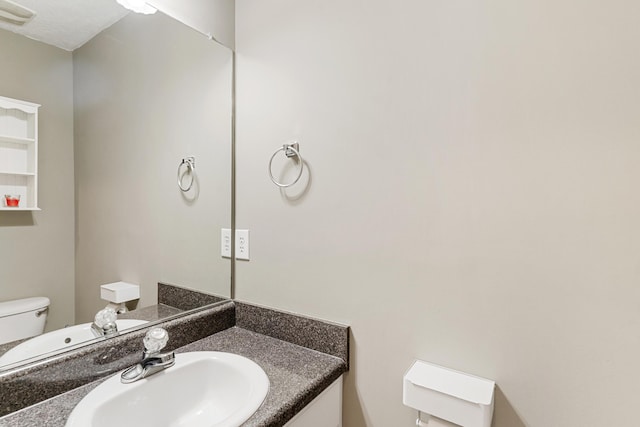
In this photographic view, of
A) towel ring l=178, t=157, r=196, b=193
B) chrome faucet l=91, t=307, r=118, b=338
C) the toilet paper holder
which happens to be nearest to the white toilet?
chrome faucet l=91, t=307, r=118, b=338

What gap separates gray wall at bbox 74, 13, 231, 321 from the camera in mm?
1034

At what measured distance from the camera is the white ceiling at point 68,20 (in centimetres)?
89

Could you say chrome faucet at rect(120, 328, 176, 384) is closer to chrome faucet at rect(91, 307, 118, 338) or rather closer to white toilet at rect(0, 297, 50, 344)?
chrome faucet at rect(91, 307, 118, 338)

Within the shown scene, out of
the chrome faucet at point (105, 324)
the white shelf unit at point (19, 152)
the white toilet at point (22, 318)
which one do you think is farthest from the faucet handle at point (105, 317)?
the white shelf unit at point (19, 152)

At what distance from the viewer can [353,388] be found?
1.09 metres

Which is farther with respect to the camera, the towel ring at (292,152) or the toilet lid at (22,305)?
the towel ring at (292,152)

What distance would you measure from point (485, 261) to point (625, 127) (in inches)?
17.0

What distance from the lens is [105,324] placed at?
1018 mm

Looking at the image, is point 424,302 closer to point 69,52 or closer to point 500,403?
→ point 500,403

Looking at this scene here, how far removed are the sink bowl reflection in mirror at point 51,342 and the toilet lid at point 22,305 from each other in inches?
3.4

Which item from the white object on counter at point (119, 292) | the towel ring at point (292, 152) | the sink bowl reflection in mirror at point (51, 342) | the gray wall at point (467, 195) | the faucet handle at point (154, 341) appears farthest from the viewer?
the towel ring at point (292, 152)

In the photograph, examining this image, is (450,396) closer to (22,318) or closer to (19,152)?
(22,318)

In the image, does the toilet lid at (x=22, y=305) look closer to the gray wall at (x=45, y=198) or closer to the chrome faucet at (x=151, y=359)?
the gray wall at (x=45, y=198)

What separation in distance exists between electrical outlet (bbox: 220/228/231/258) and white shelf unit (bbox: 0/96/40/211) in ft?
2.06
